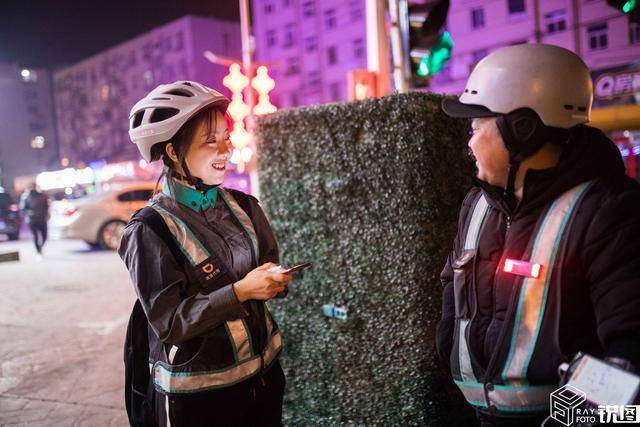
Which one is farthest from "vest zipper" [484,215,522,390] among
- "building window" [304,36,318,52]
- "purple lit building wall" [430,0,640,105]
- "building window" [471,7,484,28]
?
"building window" [304,36,318,52]

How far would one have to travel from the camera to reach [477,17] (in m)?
30.8

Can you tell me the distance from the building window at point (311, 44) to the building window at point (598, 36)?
820 inches

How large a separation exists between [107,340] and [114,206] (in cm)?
893

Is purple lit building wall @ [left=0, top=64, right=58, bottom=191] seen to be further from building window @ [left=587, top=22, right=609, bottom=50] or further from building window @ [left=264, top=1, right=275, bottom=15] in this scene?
building window @ [left=587, top=22, right=609, bottom=50]

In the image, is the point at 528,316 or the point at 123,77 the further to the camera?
the point at 123,77

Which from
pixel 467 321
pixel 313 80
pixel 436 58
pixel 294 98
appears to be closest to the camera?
pixel 467 321

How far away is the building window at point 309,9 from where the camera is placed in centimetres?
4028

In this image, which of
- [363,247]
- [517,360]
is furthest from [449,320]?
[363,247]

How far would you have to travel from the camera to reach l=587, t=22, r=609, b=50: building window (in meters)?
25.6

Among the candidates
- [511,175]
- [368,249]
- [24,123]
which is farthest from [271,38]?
[511,175]

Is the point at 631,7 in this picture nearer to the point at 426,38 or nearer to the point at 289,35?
the point at 426,38

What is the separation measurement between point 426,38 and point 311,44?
37848mm

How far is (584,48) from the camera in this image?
2633 centimetres

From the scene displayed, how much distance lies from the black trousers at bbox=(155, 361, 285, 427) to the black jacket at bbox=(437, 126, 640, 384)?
3.09ft
